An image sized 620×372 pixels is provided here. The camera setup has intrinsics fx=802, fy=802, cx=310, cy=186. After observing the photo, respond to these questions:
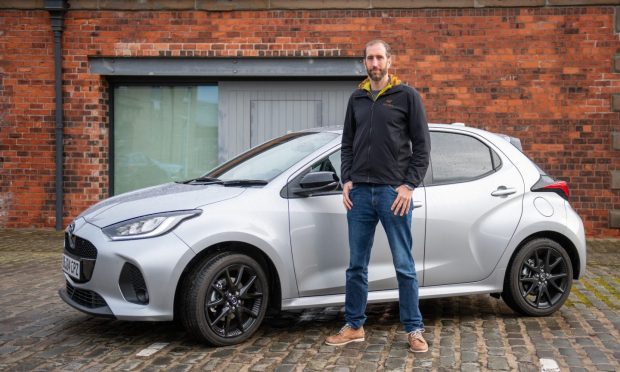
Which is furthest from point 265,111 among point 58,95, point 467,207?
point 467,207

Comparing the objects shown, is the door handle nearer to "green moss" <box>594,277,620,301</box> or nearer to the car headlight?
"green moss" <box>594,277,620,301</box>

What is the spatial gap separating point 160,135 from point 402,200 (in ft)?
27.9

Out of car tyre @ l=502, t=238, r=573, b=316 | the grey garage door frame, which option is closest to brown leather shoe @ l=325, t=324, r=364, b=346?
car tyre @ l=502, t=238, r=573, b=316

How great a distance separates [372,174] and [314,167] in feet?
2.10

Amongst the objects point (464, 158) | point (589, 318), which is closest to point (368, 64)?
point (464, 158)

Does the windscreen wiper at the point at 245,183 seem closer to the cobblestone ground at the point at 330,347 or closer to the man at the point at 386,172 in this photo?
the man at the point at 386,172

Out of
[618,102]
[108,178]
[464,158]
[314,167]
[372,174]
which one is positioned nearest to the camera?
[372,174]

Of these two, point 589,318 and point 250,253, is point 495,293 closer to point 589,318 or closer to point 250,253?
point 589,318

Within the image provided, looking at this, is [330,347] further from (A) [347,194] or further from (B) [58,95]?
(B) [58,95]

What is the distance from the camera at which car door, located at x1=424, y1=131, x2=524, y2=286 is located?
5898 millimetres

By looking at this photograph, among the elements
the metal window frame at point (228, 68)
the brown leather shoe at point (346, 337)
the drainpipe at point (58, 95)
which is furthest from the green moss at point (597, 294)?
the drainpipe at point (58, 95)

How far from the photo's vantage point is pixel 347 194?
5.38m

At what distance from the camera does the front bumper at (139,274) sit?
508 cm

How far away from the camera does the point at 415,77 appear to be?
1224cm
